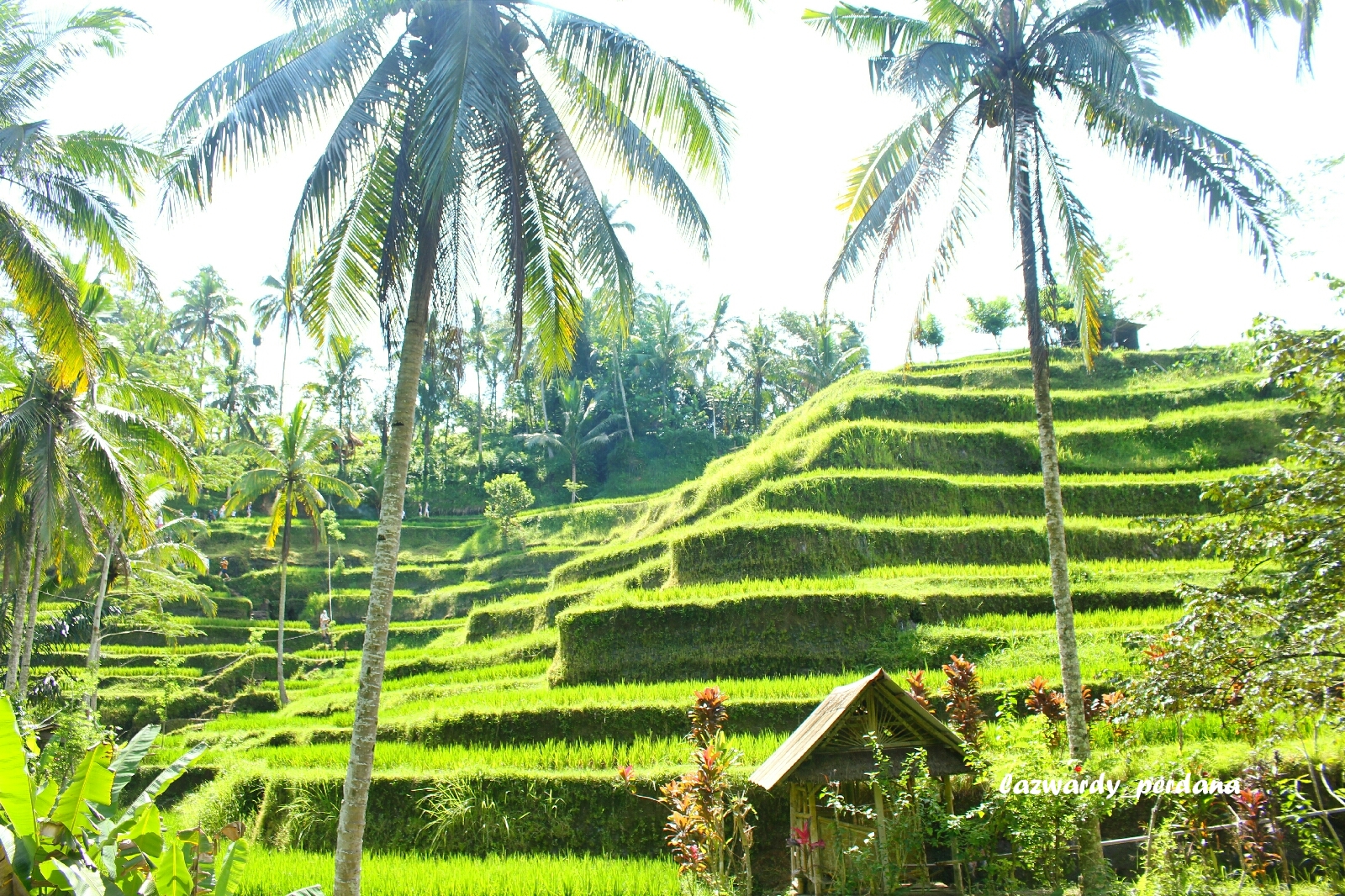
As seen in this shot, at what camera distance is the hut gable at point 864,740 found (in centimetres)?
873

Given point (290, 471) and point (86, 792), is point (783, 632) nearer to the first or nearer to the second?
point (86, 792)

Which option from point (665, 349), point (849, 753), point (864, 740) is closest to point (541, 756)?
point (849, 753)

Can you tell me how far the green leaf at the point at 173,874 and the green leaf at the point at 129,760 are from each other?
83cm

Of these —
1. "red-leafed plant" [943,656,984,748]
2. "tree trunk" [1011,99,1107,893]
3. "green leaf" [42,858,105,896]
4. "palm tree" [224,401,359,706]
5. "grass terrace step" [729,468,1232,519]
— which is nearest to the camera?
"green leaf" [42,858,105,896]

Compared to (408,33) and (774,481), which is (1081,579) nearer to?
(774,481)

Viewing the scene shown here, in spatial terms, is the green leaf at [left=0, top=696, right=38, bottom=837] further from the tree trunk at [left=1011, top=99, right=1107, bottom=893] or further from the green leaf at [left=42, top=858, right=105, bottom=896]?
the tree trunk at [left=1011, top=99, right=1107, bottom=893]

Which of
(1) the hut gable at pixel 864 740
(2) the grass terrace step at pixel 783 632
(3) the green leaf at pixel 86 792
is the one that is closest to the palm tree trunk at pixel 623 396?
(2) the grass terrace step at pixel 783 632

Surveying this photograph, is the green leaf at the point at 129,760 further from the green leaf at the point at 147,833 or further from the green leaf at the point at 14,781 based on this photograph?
the green leaf at the point at 14,781

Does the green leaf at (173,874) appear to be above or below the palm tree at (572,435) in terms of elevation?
A: below

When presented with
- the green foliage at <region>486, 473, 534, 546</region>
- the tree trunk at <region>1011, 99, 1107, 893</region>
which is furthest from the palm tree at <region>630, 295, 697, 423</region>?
the tree trunk at <region>1011, 99, 1107, 893</region>

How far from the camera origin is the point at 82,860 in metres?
3.35

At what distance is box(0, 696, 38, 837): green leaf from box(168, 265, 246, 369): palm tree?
5081 centimetres

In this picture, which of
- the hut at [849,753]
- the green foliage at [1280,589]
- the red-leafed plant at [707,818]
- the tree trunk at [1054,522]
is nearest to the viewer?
the green foliage at [1280,589]

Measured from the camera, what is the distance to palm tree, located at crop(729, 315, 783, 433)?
167 ft
